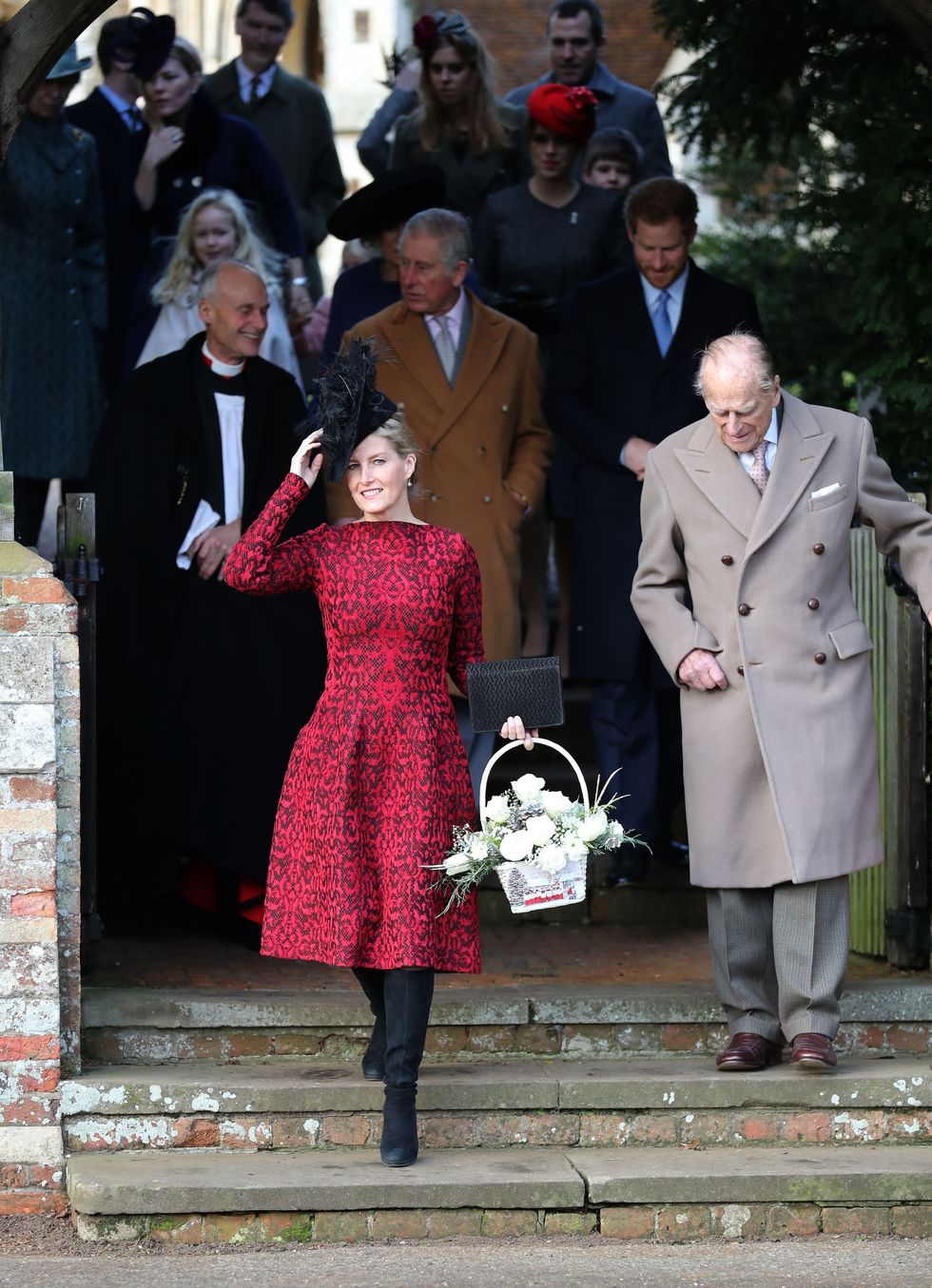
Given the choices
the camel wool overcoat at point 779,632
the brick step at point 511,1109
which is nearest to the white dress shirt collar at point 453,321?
the camel wool overcoat at point 779,632

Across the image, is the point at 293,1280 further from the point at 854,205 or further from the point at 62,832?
the point at 854,205

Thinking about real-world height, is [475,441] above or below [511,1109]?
above

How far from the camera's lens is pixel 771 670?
5.68 meters

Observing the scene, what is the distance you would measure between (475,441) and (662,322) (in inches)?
28.7

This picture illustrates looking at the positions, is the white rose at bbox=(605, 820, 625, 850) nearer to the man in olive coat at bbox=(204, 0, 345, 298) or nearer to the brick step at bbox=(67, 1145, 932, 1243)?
the brick step at bbox=(67, 1145, 932, 1243)

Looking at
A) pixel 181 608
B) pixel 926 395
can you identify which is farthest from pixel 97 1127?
pixel 926 395

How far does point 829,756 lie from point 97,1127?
206 centimetres

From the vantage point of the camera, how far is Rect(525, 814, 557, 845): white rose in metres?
5.11

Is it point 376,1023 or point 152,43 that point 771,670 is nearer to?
point 376,1023

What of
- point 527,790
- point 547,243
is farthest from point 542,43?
point 527,790

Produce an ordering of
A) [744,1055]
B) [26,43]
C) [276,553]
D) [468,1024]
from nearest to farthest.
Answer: [276,553] < [744,1055] < [468,1024] < [26,43]

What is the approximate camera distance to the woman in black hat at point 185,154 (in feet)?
28.8

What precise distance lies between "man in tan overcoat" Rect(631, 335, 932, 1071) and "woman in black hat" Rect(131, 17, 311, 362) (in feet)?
11.4

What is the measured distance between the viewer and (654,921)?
726 cm
